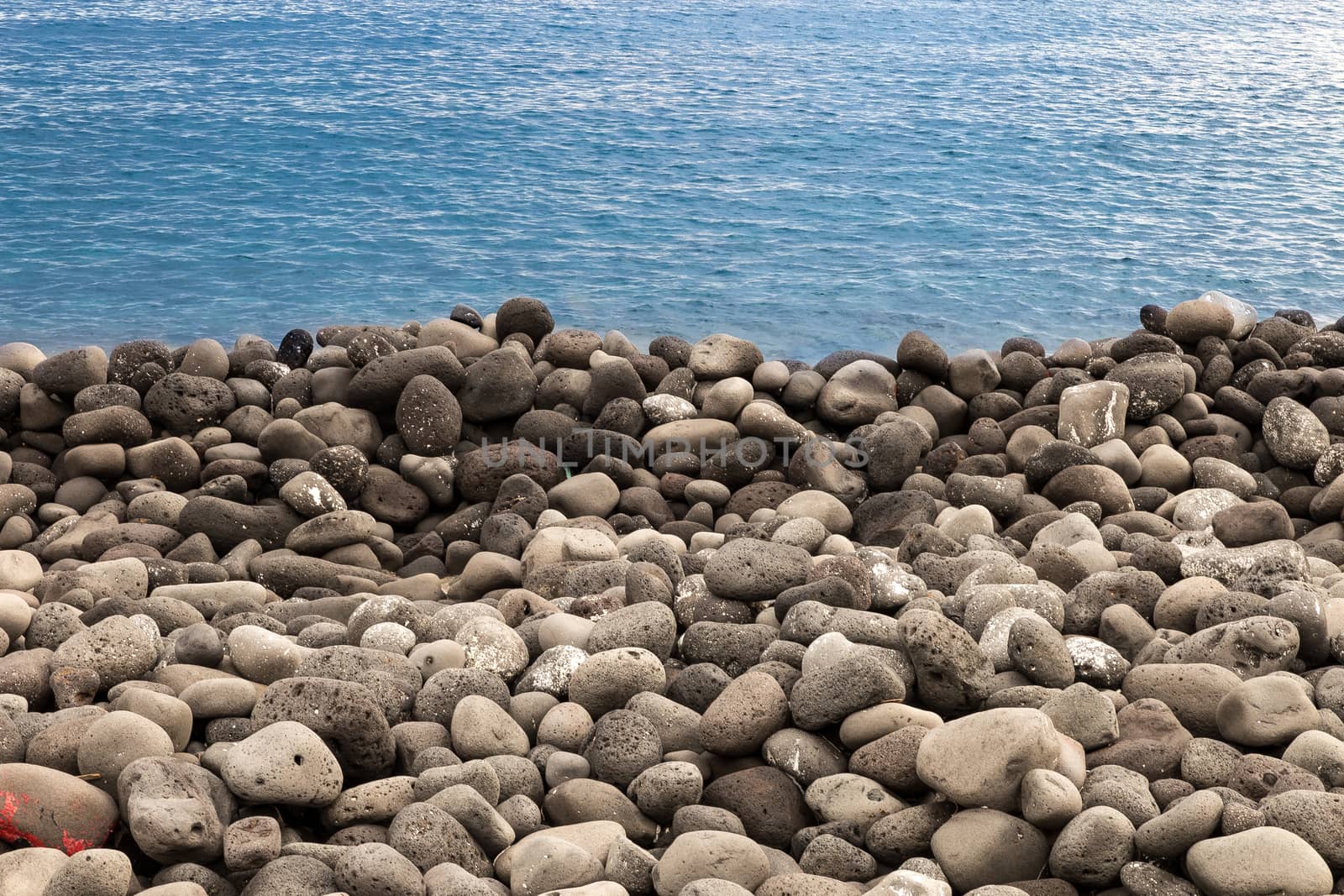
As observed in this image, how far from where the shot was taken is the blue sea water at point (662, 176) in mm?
12250

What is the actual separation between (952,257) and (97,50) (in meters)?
17.1

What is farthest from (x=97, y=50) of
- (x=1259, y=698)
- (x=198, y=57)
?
(x=1259, y=698)

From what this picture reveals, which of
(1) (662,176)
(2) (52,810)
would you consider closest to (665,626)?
(2) (52,810)

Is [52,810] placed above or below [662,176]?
below

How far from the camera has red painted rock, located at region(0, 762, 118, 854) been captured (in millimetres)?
3092

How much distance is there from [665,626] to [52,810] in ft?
6.14

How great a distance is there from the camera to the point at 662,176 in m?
15.4

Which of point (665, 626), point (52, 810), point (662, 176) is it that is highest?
point (662, 176)

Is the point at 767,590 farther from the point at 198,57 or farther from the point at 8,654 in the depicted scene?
the point at 198,57

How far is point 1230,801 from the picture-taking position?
116 inches

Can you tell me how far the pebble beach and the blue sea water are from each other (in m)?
4.22

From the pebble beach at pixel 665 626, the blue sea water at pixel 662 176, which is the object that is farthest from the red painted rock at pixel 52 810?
the blue sea water at pixel 662 176

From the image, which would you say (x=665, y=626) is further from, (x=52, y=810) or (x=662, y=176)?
(x=662, y=176)

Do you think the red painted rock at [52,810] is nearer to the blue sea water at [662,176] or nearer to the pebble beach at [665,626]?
the pebble beach at [665,626]
